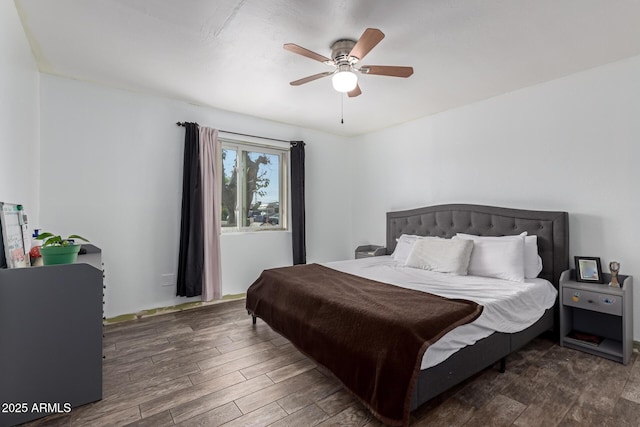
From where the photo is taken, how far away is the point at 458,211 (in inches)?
144

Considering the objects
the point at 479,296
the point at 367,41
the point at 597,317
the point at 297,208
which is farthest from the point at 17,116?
the point at 597,317

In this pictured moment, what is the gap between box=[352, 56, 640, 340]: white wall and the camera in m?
2.60

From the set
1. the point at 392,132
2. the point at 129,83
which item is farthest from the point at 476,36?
the point at 129,83

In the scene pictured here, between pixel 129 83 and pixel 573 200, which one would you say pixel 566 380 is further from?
pixel 129 83

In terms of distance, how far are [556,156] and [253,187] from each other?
11.8 ft

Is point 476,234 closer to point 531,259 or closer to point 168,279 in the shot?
point 531,259

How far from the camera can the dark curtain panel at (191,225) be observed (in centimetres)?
357

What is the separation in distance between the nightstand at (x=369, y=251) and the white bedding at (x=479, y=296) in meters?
1.09

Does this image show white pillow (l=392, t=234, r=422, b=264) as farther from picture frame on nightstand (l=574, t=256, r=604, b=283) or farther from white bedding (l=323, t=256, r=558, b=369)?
picture frame on nightstand (l=574, t=256, r=604, b=283)

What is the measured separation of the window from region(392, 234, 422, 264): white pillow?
1762 millimetres

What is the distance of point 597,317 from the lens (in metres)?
2.75

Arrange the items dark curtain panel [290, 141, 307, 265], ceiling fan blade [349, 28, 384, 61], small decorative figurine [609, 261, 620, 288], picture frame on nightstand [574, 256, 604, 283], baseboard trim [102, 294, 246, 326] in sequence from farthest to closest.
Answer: dark curtain panel [290, 141, 307, 265], baseboard trim [102, 294, 246, 326], picture frame on nightstand [574, 256, 604, 283], small decorative figurine [609, 261, 620, 288], ceiling fan blade [349, 28, 384, 61]

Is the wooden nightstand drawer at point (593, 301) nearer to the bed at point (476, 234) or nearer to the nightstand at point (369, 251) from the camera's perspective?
the bed at point (476, 234)

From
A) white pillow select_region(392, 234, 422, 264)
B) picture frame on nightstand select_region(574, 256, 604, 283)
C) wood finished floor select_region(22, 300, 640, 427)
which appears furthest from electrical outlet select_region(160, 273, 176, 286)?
picture frame on nightstand select_region(574, 256, 604, 283)
